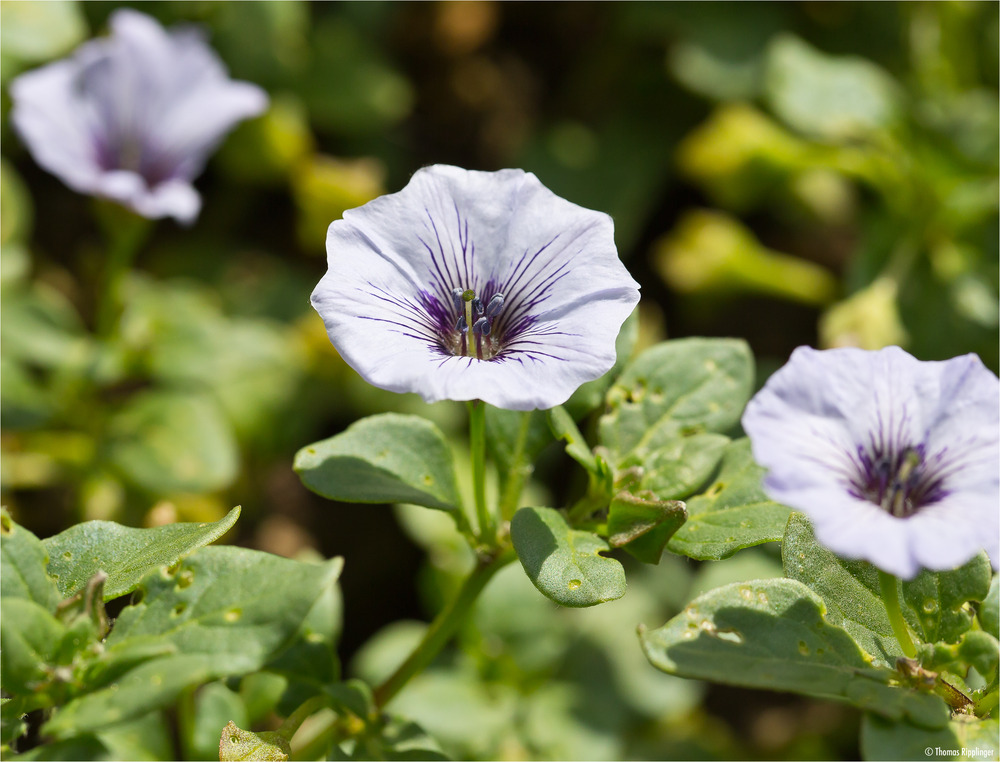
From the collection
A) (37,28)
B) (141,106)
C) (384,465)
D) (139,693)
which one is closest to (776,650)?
(384,465)

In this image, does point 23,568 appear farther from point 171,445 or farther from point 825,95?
point 825,95

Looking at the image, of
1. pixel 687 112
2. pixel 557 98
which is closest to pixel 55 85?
pixel 557 98

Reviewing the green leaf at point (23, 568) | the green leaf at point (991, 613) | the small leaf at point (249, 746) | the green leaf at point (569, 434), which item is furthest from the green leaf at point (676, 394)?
the green leaf at point (23, 568)

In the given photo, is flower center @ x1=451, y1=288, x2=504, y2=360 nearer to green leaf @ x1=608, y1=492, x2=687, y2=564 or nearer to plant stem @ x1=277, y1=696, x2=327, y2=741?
green leaf @ x1=608, y1=492, x2=687, y2=564

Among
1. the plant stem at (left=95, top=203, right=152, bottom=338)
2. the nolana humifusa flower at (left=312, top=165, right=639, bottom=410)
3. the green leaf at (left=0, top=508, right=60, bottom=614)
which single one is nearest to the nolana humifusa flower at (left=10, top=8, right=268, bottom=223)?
the plant stem at (left=95, top=203, right=152, bottom=338)

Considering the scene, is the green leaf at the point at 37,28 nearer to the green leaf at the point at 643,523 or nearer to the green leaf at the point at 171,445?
the green leaf at the point at 171,445

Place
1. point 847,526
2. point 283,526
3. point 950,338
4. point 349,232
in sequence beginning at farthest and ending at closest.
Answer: point 283,526
point 950,338
point 349,232
point 847,526

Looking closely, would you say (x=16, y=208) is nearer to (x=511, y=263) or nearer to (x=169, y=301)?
(x=169, y=301)
